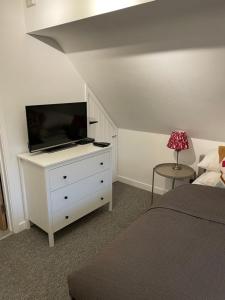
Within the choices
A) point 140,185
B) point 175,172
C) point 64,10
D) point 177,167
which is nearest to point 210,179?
point 175,172

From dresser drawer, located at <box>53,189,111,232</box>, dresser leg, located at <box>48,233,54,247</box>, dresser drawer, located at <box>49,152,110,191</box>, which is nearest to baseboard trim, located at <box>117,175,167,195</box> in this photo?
dresser drawer, located at <box>53,189,111,232</box>

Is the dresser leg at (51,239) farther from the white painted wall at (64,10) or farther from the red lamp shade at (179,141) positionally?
the white painted wall at (64,10)

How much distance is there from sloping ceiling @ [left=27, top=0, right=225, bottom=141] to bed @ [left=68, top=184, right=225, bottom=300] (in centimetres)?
112

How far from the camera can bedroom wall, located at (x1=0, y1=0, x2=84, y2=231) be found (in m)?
2.05

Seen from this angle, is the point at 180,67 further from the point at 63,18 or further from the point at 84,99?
the point at 84,99

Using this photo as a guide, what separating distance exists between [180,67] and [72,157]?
4.10 feet

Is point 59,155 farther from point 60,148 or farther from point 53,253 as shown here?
point 53,253

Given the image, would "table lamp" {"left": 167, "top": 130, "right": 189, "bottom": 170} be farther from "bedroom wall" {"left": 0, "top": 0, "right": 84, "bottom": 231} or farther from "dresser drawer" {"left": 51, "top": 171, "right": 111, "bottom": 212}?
"bedroom wall" {"left": 0, "top": 0, "right": 84, "bottom": 231}

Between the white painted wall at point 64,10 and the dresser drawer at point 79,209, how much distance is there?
5.49 feet

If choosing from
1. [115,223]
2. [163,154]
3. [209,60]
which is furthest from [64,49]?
[115,223]

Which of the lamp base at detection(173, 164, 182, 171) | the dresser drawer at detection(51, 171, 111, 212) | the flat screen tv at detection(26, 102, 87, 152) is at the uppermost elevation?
the flat screen tv at detection(26, 102, 87, 152)

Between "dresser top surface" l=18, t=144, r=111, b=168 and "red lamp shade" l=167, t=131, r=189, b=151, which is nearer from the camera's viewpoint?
"dresser top surface" l=18, t=144, r=111, b=168

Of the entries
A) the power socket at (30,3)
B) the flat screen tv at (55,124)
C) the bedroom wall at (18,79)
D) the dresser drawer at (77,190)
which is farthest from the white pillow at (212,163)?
the power socket at (30,3)

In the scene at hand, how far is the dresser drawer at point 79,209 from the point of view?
2.18m
